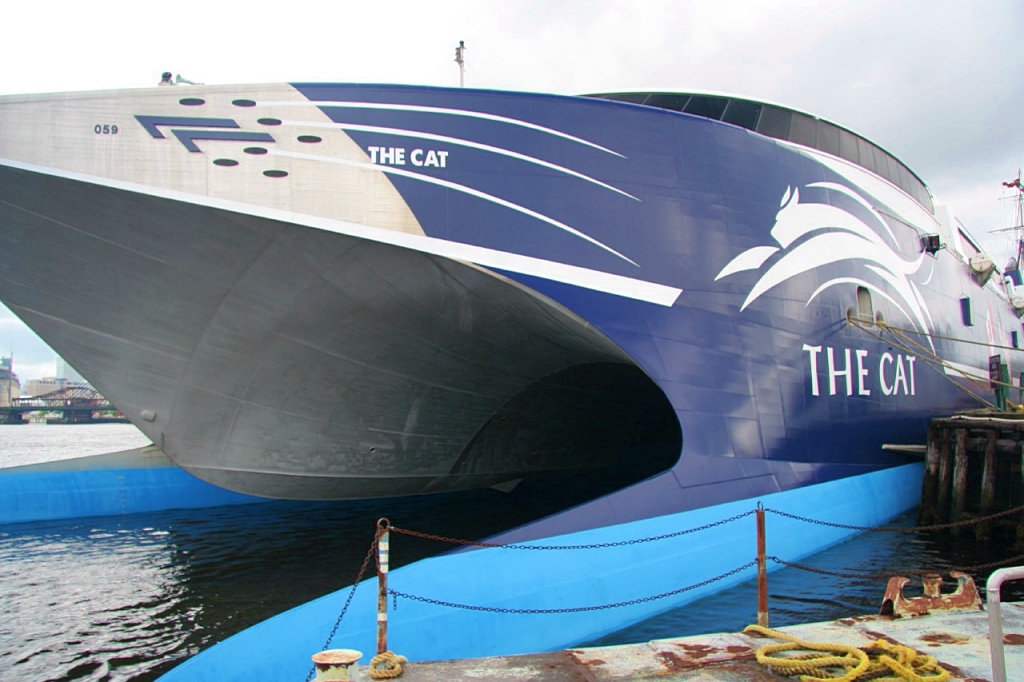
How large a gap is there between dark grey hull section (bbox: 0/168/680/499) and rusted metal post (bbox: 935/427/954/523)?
549 cm

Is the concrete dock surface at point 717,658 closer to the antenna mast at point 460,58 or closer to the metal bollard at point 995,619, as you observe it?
the metal bollard at point 995,619

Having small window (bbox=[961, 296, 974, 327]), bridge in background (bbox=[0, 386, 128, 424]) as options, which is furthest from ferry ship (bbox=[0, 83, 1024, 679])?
bridge in background (bbox=[0, 386, 128, 424])

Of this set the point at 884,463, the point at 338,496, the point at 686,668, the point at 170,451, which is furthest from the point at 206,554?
the point at 884,463

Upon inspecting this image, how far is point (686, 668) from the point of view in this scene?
12.8ft

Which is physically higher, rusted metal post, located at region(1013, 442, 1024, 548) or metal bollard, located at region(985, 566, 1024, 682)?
metal bollard, located at region(985, 566, 1024, 682)

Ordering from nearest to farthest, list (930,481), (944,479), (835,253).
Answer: (835,253), (944,479), (930,481)

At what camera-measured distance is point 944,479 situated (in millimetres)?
11398

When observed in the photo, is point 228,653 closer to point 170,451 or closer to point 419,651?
point 419,651

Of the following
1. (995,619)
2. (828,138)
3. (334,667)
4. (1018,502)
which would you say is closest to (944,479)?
(1018,502)

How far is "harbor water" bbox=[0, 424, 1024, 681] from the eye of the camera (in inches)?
246

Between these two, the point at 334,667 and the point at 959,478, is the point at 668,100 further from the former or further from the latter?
the point at 334,667

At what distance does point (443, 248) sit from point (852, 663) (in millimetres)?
5044

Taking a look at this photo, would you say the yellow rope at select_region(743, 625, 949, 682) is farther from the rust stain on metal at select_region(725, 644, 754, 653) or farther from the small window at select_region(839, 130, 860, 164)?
the small window at select_region(839, 130, 860, 164)

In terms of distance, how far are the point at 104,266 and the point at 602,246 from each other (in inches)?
218
